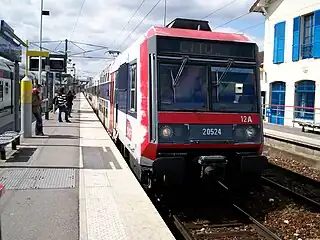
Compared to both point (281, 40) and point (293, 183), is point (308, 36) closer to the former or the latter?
point (281, 40)

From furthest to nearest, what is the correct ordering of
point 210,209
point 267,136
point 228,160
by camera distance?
point 267,136 → point 210,209 → point 228,160

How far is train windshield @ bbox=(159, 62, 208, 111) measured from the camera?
696 cm

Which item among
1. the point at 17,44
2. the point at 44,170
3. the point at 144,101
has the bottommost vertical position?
the point at 44,170

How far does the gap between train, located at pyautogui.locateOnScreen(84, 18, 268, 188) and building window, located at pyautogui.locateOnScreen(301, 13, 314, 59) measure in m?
15.4

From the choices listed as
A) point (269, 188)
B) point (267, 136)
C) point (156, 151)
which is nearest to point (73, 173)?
point (156, 151)

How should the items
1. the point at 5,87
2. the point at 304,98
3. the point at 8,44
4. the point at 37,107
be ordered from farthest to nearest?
the point at 5,87 < the point at 304,98 < the point at 37,107 < the point at 8,44

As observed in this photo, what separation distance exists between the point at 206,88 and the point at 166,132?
1110mm

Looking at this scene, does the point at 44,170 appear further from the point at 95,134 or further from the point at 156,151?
the point at 95,134

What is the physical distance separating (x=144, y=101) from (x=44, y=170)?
118 inches

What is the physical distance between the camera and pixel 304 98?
22.2 meters

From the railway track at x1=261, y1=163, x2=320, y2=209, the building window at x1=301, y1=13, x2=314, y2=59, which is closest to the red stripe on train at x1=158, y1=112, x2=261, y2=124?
the railway track at x1=261, y1=163, x2=320, y2=209

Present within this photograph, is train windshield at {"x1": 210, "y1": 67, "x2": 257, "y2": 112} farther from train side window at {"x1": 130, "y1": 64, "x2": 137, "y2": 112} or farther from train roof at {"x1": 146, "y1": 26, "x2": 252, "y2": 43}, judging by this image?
train side window at {"x1": 130, "y1": 64, "x2": 137, "y2": 112}

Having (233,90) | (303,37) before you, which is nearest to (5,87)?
(303,37)

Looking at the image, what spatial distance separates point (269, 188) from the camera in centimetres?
991
